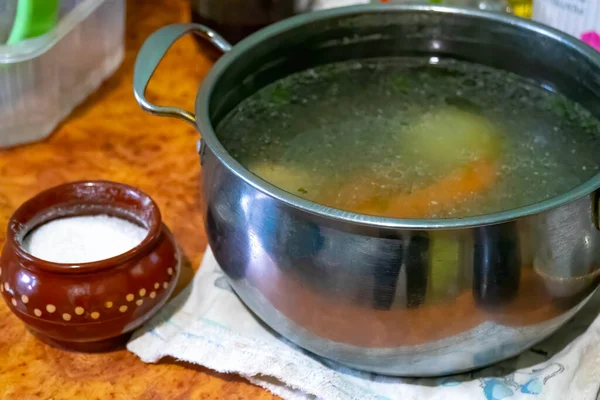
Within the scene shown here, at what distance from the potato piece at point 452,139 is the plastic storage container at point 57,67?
1.47ft

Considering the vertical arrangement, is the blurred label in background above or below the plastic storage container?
above

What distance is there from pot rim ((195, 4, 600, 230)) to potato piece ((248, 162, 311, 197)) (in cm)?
9

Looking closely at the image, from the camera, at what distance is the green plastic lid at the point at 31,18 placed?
76cm

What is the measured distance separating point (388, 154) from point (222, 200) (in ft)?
0.61

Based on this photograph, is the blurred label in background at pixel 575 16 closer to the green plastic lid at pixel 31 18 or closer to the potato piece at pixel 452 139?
the potato piece at pixel 452 139

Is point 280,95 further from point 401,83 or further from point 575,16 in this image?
point 575,16

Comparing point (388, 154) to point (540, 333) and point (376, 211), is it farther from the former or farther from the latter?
point (540, 333)

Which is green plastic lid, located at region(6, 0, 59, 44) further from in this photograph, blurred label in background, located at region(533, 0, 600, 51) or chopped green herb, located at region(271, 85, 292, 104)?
blurred label in background, located at region(533, 0, 600, 51)

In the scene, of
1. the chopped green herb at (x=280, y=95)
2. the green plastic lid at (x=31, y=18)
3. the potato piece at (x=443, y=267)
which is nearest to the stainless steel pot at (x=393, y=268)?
the potato piece at (x=443, y=267)

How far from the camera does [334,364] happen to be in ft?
1.89

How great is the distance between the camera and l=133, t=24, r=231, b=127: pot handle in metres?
0.56

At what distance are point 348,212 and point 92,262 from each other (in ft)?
0.77

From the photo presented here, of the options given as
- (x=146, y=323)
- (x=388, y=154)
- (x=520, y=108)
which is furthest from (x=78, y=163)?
(x=520, y=108)

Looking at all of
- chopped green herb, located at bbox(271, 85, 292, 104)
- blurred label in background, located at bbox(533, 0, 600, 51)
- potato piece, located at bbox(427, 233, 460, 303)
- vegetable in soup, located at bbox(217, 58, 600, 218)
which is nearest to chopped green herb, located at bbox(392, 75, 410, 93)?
vegetable in soup, located at bbox(217, 58, 600, 218)
